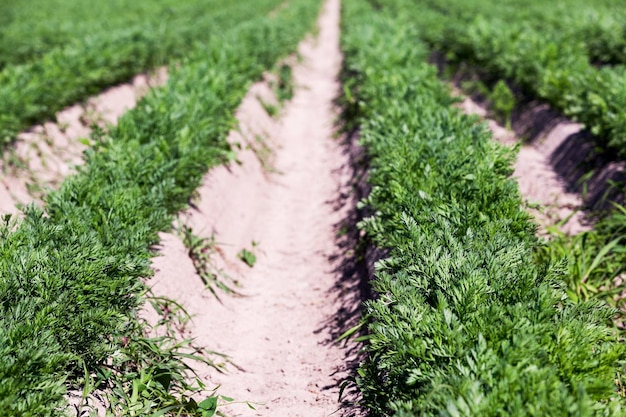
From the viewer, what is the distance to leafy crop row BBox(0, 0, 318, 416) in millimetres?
3172

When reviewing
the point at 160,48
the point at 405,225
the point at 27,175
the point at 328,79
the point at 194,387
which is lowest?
the point at 328,79

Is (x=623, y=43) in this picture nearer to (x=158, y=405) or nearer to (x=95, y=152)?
(x=95, y=152)

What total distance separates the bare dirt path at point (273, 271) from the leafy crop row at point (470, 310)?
92 centimetres

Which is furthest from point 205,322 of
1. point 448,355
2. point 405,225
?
point 448,355

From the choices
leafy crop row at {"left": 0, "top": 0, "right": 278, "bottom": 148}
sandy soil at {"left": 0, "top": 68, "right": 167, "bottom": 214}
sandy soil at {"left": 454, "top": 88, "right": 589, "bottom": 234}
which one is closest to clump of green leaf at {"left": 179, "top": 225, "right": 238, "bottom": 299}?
sandy soil at {"left": 0, "top": 68, "right": 167, "bottom": 214}

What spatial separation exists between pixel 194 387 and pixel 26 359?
146 cm

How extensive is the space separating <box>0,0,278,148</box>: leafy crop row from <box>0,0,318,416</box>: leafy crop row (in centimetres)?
287

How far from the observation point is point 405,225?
4.29 metres

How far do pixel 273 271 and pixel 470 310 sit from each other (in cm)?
355

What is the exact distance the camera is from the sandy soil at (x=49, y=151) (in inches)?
304

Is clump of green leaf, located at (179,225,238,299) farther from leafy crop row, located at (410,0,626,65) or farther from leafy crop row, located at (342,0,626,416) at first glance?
leafy crop row, located at (410,0,626,65)

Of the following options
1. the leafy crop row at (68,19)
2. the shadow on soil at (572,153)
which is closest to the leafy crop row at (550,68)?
the shadow on soil at (572,153)

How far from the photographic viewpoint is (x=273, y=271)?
6.59 meters

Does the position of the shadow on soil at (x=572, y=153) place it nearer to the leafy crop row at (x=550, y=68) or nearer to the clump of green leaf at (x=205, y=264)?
the leafy crop row at (x=550, y=68)
